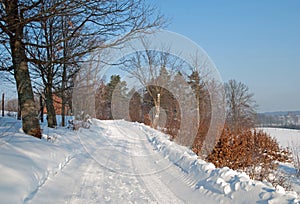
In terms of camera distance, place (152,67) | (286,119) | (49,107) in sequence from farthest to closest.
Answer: (286,119) < (49,107) < (152,67)

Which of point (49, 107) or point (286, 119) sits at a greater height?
point (49, 107)

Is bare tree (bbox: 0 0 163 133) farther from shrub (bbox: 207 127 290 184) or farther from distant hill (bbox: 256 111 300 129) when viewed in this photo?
distant hill (bbox: 256 111 300 129)

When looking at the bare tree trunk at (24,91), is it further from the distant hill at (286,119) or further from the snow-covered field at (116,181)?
the distant hill at (286,119)

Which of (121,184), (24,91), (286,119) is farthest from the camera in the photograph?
(286,119)

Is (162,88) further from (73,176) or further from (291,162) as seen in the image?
(73,176)

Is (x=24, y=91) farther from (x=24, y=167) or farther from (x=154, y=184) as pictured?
(x=154, y=184)

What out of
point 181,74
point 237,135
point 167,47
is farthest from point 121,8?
point 237,135

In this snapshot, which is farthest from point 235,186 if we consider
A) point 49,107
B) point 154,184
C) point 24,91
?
point 49,107

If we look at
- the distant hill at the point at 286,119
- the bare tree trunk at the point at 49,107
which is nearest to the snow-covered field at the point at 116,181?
the bare tree trunk at the point at 49,107

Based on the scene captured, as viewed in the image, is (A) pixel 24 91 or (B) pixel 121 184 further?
(A) pixel 24 91

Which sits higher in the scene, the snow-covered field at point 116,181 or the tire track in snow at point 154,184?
the snow-covered field at point 116,181

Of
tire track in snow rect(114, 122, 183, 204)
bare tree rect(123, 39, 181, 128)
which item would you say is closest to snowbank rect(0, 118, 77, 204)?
tire track in snow rect(114, 122, 183, 204)

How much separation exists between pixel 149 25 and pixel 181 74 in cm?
265

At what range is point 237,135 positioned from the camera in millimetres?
8164
